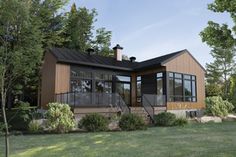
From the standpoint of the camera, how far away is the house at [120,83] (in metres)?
14.3

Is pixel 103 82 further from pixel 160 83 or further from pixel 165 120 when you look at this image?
pixel 165 120

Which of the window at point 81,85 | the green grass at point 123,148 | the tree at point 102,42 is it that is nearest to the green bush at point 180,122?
the green grass at point 123,148

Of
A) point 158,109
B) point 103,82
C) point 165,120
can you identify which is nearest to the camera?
point 165,120

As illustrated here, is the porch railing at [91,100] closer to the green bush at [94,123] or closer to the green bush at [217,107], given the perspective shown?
the green bush at [94,123]

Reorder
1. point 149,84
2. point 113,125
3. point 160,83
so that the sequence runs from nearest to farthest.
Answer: point 113,125
point 160,83
point 149,84

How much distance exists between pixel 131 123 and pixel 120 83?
21.9ft

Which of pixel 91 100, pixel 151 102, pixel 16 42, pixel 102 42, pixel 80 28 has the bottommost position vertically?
pixel 151 102

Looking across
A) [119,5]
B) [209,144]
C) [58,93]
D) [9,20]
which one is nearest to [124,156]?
[209,144]

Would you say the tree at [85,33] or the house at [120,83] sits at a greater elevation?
the tree at [85,33]

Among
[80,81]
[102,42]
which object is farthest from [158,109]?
[102,42]

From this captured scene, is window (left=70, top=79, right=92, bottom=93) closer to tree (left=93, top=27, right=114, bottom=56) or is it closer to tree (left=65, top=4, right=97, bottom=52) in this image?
tree (left=65, top=4, right=97, bottom=52)

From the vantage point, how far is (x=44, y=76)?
1625 centimetres

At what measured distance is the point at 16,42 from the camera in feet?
18.2

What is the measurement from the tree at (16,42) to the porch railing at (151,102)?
33.4 ft
